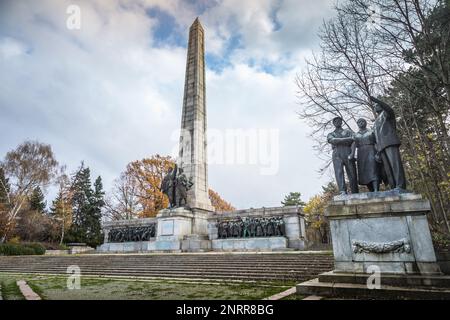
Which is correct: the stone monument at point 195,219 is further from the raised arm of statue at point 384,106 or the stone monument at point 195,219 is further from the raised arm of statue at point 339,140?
the raised arm of statue at point 384,106

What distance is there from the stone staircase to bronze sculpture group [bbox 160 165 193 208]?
554 cm

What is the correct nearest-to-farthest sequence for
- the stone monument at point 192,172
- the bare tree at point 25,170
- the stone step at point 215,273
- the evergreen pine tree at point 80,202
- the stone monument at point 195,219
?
the stone step at point 215,273 → the stone monument at point 195,219 → the stone monument at point 192,172 → the bare tree at point 25,170 → the evergreen pine tree at point 80,202

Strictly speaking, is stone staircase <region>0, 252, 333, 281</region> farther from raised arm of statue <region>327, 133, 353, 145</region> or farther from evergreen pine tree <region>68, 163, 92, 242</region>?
evergreen pine tree <region>68, 163, 92, 242</region>

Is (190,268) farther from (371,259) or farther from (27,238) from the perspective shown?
(27,238)

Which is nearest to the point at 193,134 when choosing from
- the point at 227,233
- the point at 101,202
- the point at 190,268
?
the point at 227,233

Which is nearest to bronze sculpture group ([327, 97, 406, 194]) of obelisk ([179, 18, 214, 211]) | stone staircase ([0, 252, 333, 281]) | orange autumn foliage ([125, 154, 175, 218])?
stone staircase ([0, 252, 333, 281])

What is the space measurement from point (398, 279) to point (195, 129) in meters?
18.7

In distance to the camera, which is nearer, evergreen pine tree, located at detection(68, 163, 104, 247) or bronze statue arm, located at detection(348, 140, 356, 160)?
bronze statue arm, located at detection(348, 140, 356, 160)

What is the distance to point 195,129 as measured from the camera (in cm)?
2195

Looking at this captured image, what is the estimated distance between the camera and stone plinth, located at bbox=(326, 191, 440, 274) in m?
4.81

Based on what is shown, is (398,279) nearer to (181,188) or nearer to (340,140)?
(340,140)

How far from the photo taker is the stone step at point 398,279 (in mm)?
4301

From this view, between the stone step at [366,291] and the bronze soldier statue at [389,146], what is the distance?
210cm

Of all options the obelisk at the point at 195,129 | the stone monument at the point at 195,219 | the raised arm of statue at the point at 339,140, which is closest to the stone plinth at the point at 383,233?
the raised arm of statue at the point at 339,140
